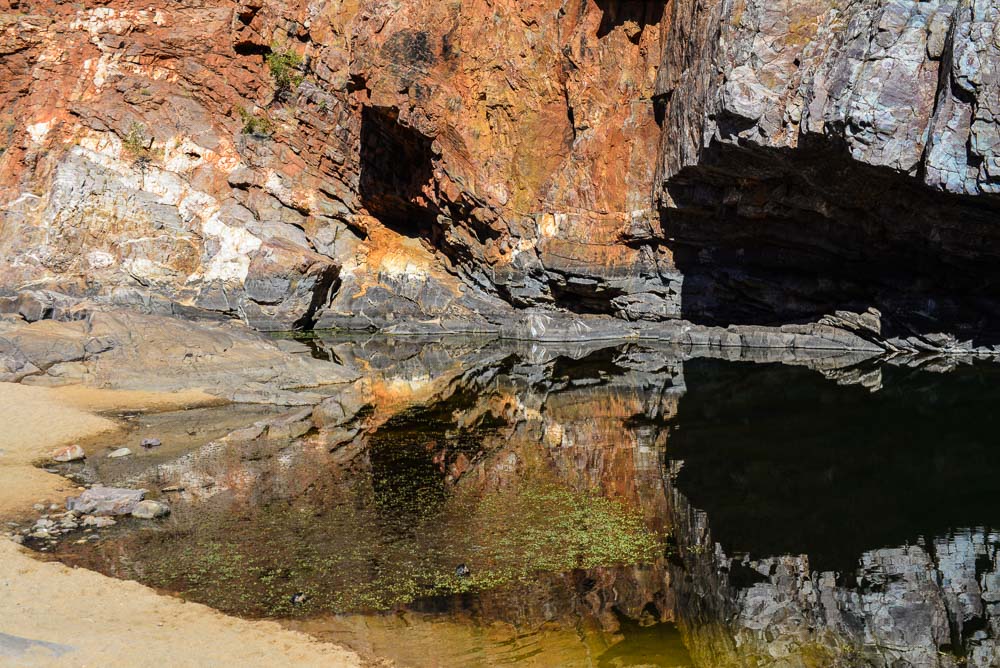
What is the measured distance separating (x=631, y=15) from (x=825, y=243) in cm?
1016

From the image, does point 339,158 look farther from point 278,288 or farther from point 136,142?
point 136,142

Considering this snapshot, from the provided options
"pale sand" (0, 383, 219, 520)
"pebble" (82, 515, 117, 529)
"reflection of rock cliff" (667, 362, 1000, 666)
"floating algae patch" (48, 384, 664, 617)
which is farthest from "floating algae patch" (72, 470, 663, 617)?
"pale sand" (0, 383, 219, 520)

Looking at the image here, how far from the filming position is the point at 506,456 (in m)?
16.4

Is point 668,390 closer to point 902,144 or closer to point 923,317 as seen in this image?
point 902,144

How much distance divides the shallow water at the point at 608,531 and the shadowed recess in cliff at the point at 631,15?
1471 centimetres

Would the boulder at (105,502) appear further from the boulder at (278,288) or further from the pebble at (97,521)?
the boulder at (278,288)

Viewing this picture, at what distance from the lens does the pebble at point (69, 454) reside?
14945mm

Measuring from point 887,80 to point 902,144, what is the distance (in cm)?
141

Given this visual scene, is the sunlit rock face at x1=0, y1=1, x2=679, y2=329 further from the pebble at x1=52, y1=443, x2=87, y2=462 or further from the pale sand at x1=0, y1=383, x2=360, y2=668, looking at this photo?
the pale sand at x1=0, y1=383, x2=360, y2=668

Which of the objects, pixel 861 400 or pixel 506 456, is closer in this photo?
pixel 506 456

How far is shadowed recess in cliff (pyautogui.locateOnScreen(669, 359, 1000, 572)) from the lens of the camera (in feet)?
40.1

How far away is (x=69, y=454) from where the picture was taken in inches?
592

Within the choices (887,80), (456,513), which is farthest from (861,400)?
(456,513)

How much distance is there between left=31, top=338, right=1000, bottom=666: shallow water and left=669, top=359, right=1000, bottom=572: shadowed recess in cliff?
55mm
